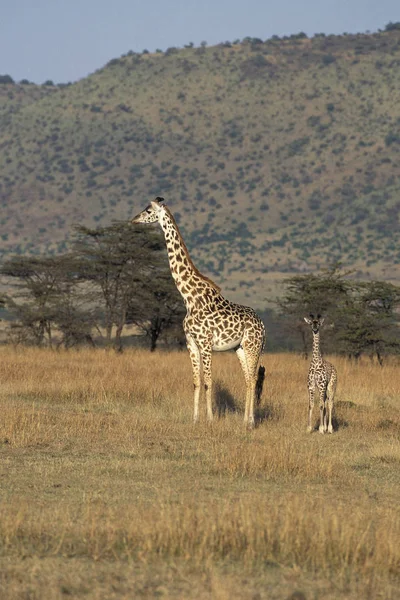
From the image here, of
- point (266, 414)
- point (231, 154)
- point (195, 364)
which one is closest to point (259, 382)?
point (266, 414)

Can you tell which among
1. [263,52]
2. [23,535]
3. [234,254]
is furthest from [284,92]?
[23,535]

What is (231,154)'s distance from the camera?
120 metres

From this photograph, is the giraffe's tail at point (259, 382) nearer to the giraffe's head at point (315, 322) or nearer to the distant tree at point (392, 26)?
the giraffe's head at point (315, 322)

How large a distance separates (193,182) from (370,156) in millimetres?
19007

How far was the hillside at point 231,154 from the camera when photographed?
Result: 10275 centimetres

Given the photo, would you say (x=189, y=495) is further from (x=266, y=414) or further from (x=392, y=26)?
(x=392, y=26)

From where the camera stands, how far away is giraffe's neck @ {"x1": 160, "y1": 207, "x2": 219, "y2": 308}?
15.4 meters

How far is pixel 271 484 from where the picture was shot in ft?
35.2

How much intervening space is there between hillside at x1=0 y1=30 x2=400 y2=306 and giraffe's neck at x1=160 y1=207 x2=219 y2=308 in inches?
2859

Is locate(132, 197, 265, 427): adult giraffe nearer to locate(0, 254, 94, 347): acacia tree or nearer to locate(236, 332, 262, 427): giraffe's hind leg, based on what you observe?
locate(236, 332, 262, 427): giraffe's hind leg


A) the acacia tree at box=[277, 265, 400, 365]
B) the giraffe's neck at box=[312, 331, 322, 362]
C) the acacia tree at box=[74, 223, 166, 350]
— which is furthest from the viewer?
the acacia tree at box=[74, 223, 166, 350]

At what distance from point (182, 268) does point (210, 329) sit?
1134 millimetres

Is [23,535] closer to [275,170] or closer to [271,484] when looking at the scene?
[271,484]

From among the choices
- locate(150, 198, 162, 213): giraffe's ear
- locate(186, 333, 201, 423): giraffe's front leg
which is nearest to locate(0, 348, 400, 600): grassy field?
locate(186, 333, 201, 423): giraffe's front leg
